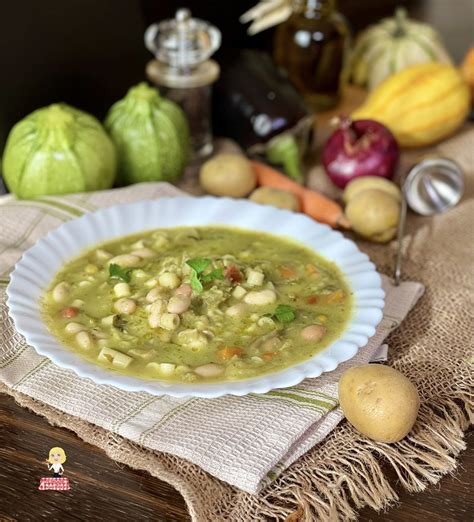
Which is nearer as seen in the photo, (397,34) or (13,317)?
(13,317)

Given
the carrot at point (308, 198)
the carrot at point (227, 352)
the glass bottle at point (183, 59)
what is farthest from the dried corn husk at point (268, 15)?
the carrot at point (227, 352)

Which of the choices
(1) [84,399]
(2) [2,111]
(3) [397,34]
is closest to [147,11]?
(2) [2,111]

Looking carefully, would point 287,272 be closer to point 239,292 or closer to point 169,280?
point 239,292

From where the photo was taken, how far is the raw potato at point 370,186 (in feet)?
8.14

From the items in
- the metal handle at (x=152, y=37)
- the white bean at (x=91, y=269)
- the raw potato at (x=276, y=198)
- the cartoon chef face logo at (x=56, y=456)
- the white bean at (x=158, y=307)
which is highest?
the metal handle at (x=152, y=37)

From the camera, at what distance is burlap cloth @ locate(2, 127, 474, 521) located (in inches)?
60.3

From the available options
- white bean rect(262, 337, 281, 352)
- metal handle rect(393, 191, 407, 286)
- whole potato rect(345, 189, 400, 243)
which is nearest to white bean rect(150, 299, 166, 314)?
white bean rect(262, 337, 281, 352)

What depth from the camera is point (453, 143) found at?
296 centimetres

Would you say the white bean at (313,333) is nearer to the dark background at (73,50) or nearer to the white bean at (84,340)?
the white bean at (84,340)

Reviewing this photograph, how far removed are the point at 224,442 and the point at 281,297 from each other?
0.39m

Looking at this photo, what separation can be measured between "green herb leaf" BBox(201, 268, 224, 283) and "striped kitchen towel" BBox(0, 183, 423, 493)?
10.9 inches

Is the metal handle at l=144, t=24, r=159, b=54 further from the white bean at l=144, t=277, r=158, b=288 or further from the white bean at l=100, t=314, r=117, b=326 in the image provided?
the white bean at l=100, t=314, r=117, b=326

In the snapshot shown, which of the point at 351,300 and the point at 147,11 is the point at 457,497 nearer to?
the point at 351,300

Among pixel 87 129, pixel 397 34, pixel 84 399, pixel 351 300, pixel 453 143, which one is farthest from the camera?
pixel 397 34
